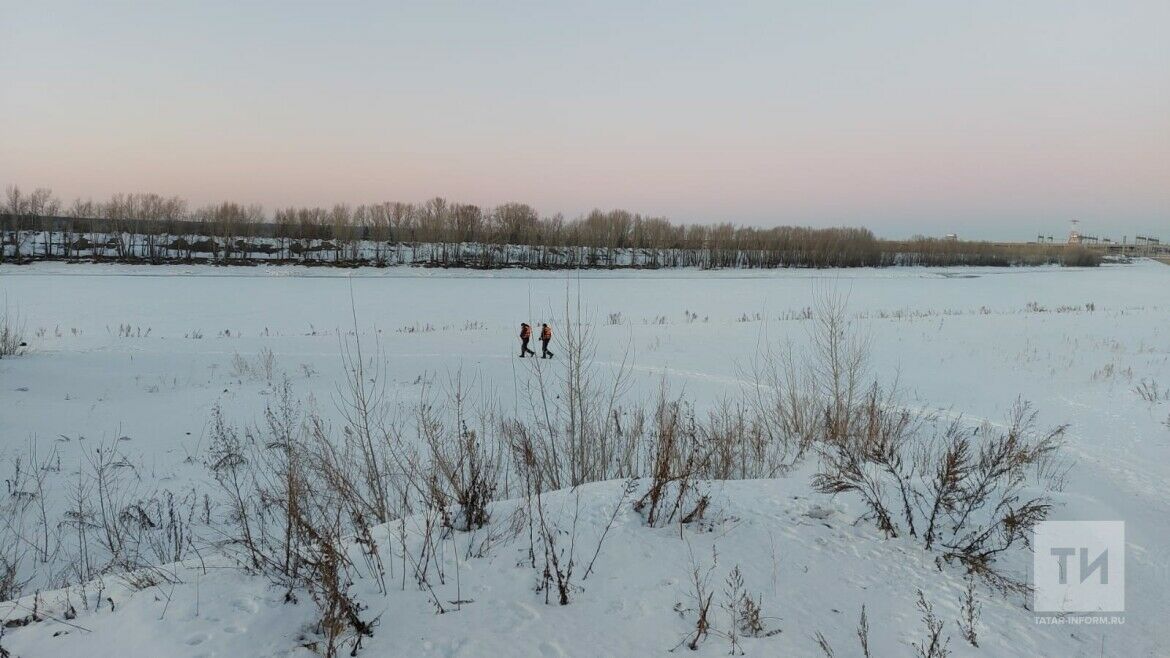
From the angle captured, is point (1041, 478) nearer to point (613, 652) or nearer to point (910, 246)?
point (613, 652)

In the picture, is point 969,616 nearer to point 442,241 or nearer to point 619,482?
point 619,482

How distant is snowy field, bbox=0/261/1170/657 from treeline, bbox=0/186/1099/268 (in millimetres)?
24701

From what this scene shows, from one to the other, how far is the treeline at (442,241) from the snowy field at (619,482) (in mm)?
24701

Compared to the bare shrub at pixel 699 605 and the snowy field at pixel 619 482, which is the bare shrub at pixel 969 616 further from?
the bare shrub at pixel 699 605

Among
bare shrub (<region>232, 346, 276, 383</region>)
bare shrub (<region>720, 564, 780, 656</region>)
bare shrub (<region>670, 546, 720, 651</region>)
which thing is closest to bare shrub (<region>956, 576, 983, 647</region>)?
bare shrub (<region>720, 564, 780, 656</region>)

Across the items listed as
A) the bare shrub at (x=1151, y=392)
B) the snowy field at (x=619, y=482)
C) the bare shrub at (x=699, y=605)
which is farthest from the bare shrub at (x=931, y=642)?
the bare shrub at (x=1151, y=392)

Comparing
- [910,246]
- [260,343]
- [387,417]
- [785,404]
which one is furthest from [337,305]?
[910,246]

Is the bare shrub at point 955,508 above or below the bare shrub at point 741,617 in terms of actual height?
above
